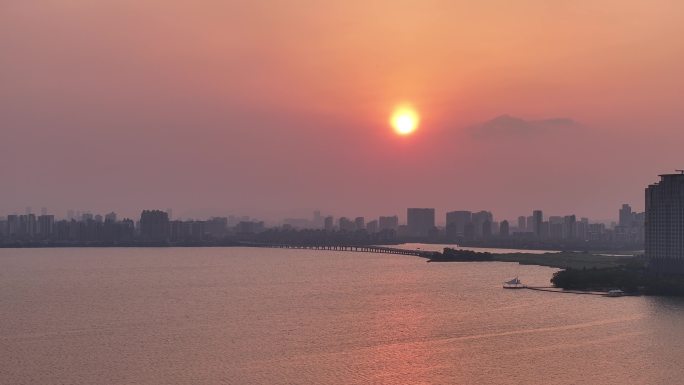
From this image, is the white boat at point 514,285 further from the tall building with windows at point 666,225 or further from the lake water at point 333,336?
the tall building with windows at point 666,225

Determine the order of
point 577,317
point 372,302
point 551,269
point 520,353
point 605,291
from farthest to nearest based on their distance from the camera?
1. point 551,269
2. point 605,291
3. point 372,302
4. point 577,317
5. point 520,353

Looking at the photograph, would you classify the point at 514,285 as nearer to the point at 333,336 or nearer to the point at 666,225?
the point at 666,225

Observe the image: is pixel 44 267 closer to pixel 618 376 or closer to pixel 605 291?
pixel 605 291

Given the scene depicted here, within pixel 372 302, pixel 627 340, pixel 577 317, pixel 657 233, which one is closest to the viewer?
pixel 627 340

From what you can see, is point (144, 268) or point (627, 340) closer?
point (627, 340)

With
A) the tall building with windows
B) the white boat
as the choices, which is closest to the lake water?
the white boat

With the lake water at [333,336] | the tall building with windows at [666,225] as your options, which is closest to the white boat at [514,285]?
the lake water at [333,336]

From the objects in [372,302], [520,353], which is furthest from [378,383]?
[372,302]
